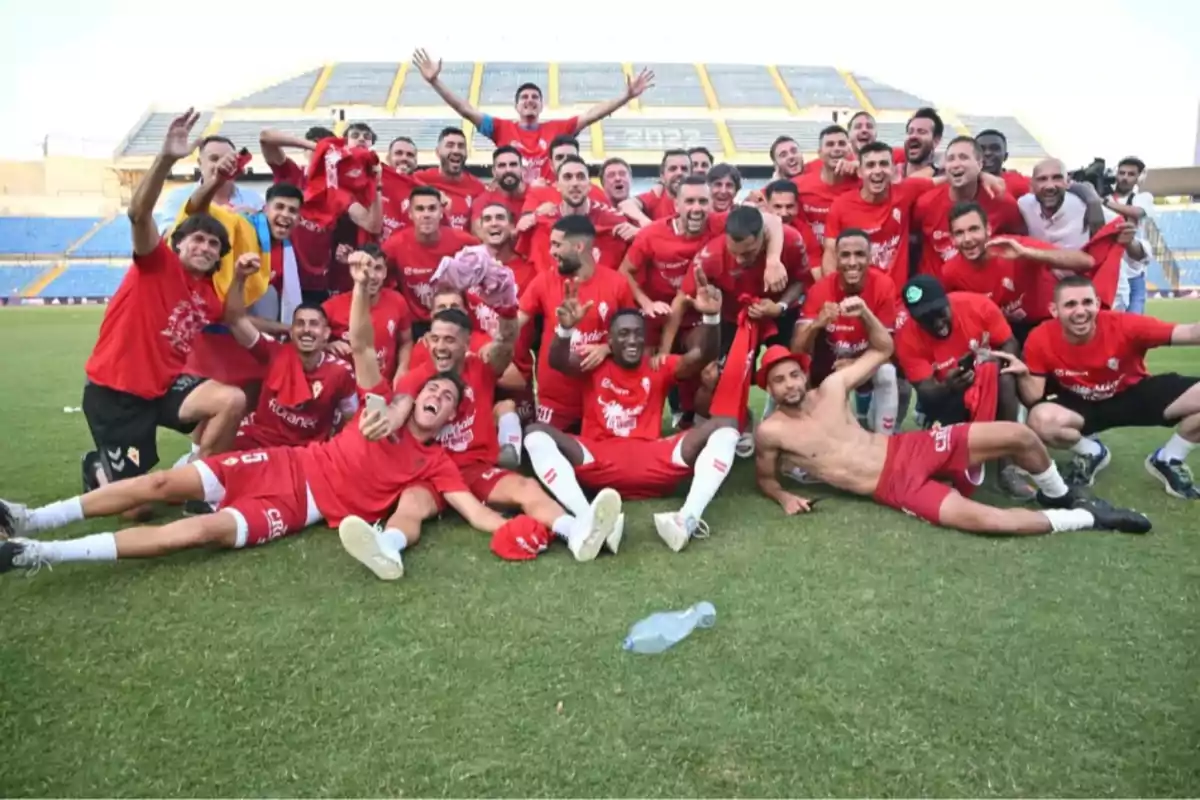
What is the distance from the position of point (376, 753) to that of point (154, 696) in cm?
86

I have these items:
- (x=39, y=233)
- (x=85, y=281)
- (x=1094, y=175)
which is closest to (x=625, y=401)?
(x=1094, y=175)

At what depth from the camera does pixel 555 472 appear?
4.69 meters

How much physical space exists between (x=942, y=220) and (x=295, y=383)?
14.2 ft

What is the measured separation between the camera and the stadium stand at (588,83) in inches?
1791

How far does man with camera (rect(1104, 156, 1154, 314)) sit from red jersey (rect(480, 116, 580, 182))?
451cm

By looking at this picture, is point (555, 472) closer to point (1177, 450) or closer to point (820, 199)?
point (820, 199)

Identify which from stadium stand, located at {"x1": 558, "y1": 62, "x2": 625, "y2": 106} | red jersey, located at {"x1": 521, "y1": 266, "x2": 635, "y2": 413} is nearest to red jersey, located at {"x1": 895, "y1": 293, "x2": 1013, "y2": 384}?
red jersey, located at {"x1": 521, "y1": 266, "x2": 635, "y2": 413}

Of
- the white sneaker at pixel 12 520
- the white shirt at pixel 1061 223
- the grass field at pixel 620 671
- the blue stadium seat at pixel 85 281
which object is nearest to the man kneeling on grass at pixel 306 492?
the white sneaker at pixel 12 520

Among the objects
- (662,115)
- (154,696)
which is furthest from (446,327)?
(662,115)

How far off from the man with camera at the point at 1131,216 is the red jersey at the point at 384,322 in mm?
5090

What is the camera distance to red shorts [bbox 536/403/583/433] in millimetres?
5438

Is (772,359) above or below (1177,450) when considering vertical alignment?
above

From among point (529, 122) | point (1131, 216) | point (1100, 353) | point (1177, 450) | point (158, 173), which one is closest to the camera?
point (158, 173)

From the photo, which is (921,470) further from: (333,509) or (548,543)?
(333,509)
